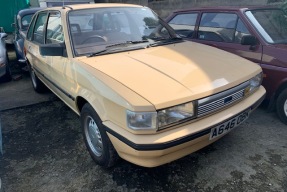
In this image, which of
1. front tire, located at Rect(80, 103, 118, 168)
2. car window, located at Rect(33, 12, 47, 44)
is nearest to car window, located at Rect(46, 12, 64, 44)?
car window, located at Rect(33, 12, 47, 44)

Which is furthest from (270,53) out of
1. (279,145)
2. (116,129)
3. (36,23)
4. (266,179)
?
(36,23)

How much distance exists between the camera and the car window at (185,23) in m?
4.59

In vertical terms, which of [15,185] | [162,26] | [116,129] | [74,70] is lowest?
[15,185]

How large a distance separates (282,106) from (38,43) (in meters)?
3.81

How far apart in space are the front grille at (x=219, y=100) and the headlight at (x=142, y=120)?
44 centimetres

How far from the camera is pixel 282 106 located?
11.2ft

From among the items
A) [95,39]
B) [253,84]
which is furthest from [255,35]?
[95,39]

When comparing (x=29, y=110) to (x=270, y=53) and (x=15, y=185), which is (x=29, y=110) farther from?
(x=270, y=53)

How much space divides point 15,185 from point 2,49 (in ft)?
14.6

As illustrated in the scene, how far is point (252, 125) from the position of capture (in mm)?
3473

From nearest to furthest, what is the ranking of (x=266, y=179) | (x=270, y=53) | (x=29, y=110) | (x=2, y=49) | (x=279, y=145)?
1. (x=266, y=179)
2. (x=279, y=145)
3. (x=270, y=53)
4. (x=29, y=110)
5. (x=2, y=49)

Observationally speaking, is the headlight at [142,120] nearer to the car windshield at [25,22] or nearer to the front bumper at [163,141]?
the front bumper at [163,141]

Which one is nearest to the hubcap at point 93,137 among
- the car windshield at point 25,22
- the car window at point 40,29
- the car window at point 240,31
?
the car window at point 40,29

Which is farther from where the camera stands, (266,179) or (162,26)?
(162,26)
